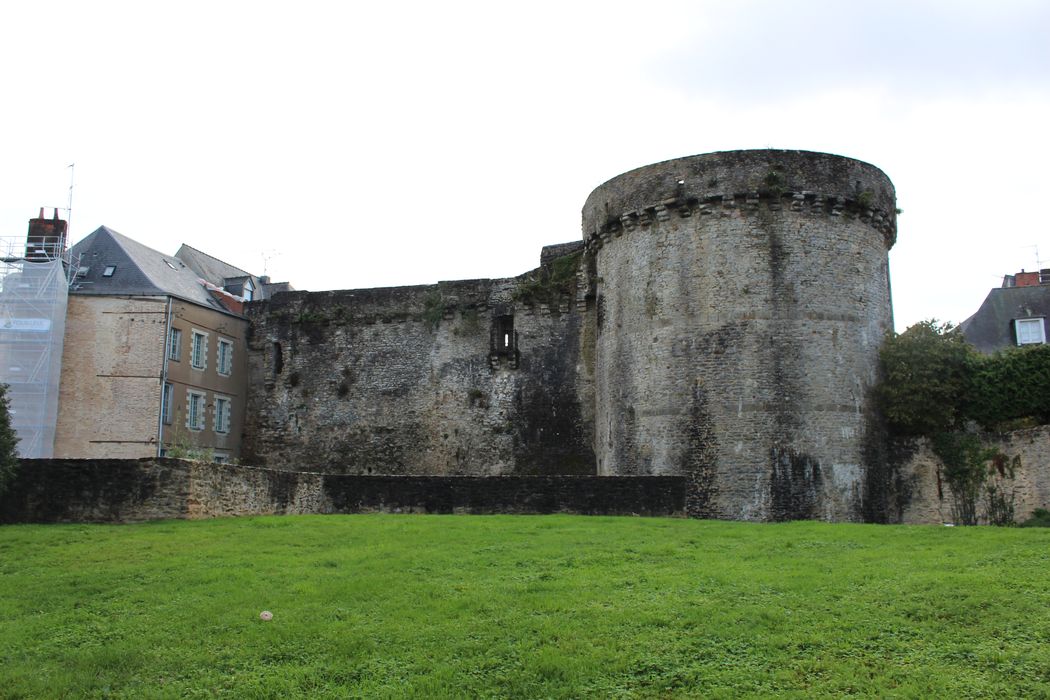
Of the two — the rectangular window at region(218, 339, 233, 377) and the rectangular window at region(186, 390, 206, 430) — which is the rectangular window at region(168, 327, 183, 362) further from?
the rectangular window at region(218, 339, 233, 377)

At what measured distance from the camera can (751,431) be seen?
62.5ft

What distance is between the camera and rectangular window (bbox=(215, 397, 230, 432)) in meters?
27.9

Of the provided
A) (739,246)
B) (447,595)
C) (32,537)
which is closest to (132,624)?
(447,595)

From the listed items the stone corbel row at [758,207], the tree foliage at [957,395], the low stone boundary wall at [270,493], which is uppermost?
the stone corbel row at [758,207]

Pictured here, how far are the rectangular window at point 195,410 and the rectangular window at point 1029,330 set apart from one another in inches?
956

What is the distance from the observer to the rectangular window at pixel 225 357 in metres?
28.2

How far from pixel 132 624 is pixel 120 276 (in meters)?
18.8

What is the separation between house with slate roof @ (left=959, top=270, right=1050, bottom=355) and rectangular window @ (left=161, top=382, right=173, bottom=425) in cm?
2326

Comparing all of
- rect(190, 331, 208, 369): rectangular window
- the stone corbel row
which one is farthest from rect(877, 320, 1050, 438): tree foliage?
rect(190, 331, 208, 369): rectangular window

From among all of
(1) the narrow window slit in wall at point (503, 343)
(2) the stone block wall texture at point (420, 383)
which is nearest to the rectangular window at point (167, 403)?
(2) the stone block wall texture at point (420, 383)

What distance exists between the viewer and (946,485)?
19.6m

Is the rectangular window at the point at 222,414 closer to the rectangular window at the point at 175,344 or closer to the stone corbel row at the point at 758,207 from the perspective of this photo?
the rectangular window at the point at 175,344

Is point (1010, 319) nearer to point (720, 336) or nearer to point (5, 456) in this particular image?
point (720, 336)

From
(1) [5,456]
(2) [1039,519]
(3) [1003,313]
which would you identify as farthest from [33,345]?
(3) [1003,313]
